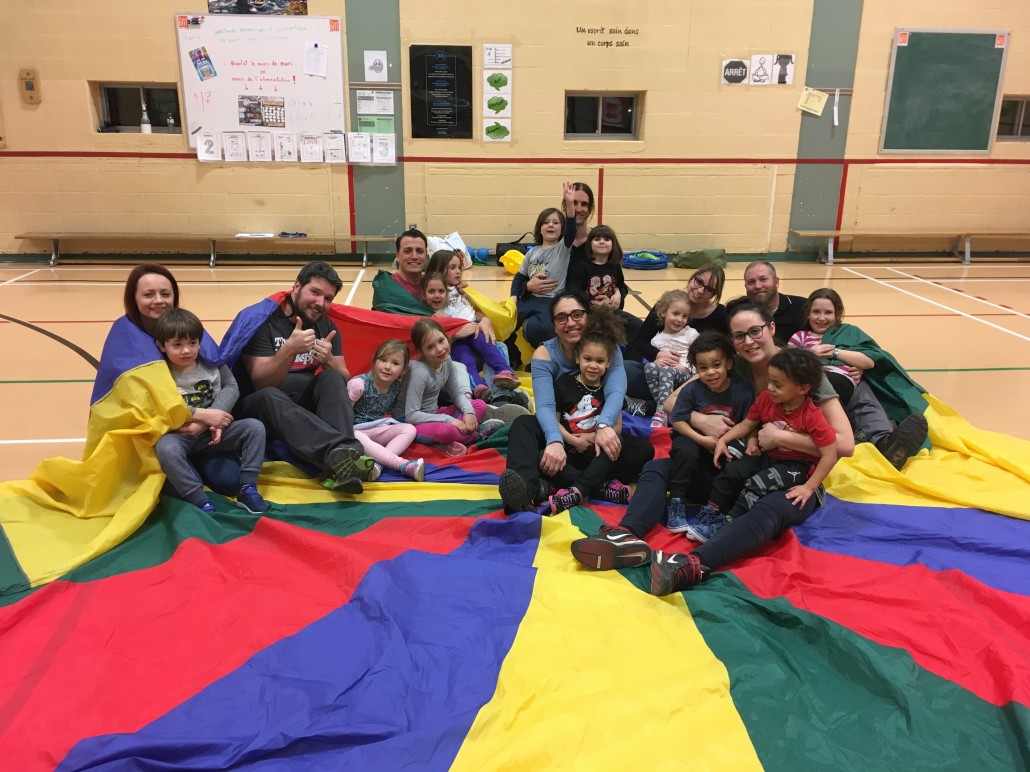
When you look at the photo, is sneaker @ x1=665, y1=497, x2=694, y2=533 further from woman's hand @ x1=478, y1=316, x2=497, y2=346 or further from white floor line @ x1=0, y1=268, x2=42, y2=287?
white floor line @ x1=0, y1=268, x2=42, y2=287

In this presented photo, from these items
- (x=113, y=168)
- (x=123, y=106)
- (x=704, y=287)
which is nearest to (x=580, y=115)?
(x=123, y=106)

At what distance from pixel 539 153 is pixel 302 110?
282cm

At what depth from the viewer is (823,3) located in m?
8.72

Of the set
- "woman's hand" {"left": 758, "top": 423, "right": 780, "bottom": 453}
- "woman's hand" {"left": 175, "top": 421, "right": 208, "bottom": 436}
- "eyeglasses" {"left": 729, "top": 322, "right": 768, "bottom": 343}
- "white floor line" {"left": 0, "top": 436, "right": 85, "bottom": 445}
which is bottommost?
"white floor line" {"left": 0, "top": 436, "right": 85, "bottom": 445}

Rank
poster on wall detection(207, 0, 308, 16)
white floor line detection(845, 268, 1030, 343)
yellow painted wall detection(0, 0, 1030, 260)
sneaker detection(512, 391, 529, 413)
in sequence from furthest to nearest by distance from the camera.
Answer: yellow painted wall detection(0, 0, 1030, 260), poster on wall detection(207, 0, 308, 16), white floor line detection(845, 268, 1030, 343), sneaker detection(512, 391, 529, 413)

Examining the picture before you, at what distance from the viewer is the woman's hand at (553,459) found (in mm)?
2965

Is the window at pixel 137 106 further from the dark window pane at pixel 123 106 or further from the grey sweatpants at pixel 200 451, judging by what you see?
the grey sweatpants at pixel 200 451

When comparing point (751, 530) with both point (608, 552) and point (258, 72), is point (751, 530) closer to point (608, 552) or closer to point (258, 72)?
point (608, 552)

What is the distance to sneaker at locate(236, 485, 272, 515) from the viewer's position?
9.51ft

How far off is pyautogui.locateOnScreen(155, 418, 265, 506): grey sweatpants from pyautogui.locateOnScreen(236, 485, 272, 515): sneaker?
0.06 metres

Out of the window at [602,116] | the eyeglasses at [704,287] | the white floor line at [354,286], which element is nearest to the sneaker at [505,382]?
the eyeglasses at [704,287]

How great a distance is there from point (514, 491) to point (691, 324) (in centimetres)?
189

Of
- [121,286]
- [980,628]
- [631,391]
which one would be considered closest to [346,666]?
[980,628]

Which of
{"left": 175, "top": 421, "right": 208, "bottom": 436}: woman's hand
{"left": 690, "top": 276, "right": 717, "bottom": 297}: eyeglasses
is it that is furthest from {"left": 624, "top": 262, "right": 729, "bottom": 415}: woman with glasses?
{"left": 175, "top": 421, "right": 208, "bottom": 436}: woman's hand
